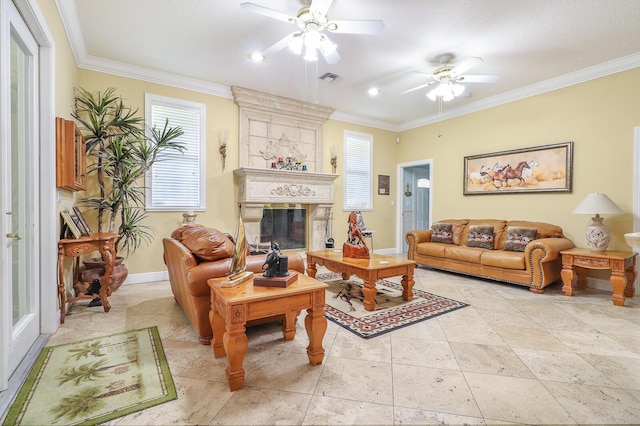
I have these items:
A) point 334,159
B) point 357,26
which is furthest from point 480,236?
point 357,26

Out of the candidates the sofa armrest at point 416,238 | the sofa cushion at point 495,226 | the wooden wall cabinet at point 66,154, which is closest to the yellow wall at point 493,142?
the wooden wall cabinet at point 66,154

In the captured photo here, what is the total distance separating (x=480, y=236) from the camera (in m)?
4.50

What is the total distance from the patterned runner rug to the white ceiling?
2.92m

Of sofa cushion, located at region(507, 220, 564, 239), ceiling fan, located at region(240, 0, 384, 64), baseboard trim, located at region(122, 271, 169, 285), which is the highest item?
ceiling fan, located at region(240, 0, 384, 64)

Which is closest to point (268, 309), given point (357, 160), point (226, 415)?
point (226, 415)

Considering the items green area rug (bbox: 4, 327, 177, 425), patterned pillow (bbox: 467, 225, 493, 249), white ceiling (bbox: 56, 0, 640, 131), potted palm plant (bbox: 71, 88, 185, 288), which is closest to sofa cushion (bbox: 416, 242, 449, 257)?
patterned pillow (bbox: 467, 225, 493, 249)

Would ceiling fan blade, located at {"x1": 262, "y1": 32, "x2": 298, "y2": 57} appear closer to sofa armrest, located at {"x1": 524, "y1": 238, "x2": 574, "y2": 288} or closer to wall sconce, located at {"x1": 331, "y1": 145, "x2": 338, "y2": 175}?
wall sconce, located at {"x1": 331, "y1": 145, "x2": 338, "y2": 175}

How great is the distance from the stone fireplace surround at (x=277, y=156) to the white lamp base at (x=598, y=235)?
3.66 m

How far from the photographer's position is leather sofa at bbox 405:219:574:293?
3.65 metres

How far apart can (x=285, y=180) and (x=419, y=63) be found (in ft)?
8.56

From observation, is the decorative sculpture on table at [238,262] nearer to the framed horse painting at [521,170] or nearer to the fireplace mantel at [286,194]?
the fireplace mantel at [286,194]

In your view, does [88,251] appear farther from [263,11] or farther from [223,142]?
[263,11]

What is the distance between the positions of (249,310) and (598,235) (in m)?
4.16

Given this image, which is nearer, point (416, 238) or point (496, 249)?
point (496, 249)
